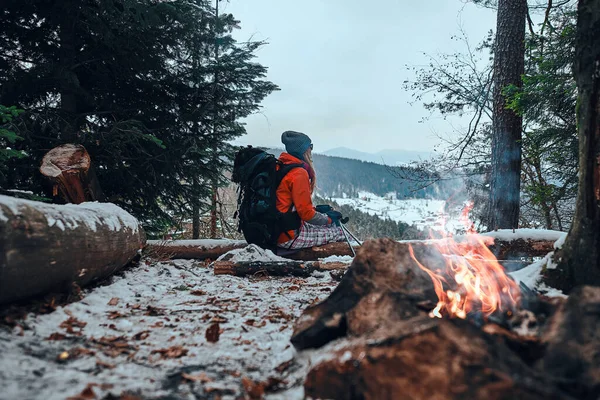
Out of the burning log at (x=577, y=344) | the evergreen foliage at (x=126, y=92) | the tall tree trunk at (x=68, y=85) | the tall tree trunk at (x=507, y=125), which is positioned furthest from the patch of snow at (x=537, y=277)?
the tall tree trunk at (x=68, y=85)

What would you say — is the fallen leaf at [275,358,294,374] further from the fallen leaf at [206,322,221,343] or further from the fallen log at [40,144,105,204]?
the fallen log at [40,144,105,204]

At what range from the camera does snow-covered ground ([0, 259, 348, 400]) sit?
194 centimetres

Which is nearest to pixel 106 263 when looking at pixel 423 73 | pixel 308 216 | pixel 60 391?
pixel 60 391

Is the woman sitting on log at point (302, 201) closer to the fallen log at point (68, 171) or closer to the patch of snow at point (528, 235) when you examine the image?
the patch of snow at point (528, 235)

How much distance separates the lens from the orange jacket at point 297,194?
5.58 m

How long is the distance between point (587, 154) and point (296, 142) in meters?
4.01

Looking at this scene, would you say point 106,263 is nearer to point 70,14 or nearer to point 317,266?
point 317,266

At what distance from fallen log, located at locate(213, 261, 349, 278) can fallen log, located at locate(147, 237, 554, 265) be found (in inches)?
22.8

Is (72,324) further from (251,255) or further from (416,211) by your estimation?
(416,211)

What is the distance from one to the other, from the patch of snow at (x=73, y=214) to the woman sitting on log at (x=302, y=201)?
2408 mm

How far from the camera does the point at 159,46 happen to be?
8016mm

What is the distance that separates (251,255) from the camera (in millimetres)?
5609

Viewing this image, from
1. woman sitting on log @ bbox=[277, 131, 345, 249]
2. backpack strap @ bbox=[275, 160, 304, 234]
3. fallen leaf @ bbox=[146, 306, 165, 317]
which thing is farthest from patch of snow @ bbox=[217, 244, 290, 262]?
fallen leaf @ bbox=[146, 306, 165, 317]

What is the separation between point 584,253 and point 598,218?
30 cm
